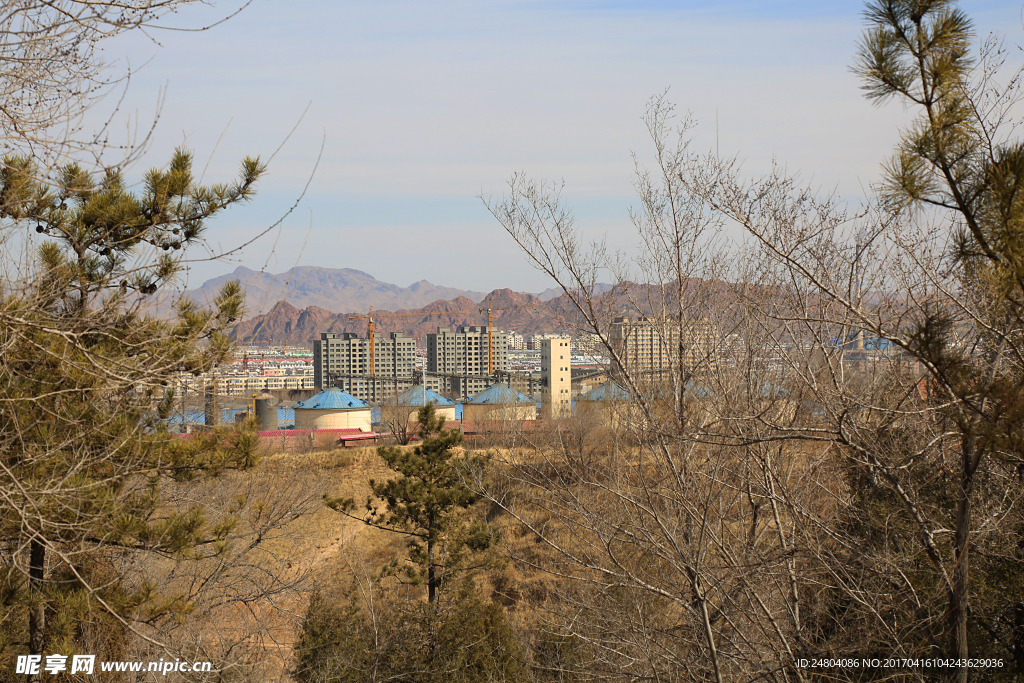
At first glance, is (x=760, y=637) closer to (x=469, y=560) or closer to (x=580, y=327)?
(x=580, y=327)

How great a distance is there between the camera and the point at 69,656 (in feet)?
19.0

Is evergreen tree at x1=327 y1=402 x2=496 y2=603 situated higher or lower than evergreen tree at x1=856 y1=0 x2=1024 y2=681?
lower

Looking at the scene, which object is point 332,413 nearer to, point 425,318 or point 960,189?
point 960,189

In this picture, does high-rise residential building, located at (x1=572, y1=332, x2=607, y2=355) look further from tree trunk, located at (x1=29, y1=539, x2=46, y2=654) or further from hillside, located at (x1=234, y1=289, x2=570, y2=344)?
hillside, located at (x1=234, y1=289, x2=570, y2=344)

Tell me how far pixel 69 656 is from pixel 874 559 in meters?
6.66

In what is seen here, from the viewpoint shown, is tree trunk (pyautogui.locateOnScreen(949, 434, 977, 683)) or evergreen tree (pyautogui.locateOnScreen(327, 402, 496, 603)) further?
evergreen tree (pyautogui.locateOnScreen(327, 402, 496, 603))

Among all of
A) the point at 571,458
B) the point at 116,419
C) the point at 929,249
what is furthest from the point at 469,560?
the point at 929,249

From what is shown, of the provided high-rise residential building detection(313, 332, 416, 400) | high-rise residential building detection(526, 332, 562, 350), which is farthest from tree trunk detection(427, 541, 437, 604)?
high-rise residential building detection(313, 332, 416, 400)

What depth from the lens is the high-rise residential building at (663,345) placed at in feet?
20.3

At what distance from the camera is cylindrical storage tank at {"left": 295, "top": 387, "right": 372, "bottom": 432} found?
32.0 m

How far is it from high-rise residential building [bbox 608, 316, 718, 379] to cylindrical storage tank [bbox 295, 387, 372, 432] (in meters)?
27.2

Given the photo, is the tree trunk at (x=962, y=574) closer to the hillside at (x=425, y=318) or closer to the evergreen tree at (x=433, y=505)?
the evergreen tree at (x=433, y=505)

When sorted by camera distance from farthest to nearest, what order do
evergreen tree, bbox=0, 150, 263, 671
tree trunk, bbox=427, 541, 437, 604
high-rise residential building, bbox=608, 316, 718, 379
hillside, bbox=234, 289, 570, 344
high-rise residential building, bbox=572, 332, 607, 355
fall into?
hillside, bbox=234, 289, 570, 344 → tree trunk, bbox=427, 541, 437, 604 → high-rise residential building, bbox=572, 332, 607, 355 → high-rise residential building, bbox=608, 316, 718, 379 → evergreen tree, bbox=0, 150, 263, 671

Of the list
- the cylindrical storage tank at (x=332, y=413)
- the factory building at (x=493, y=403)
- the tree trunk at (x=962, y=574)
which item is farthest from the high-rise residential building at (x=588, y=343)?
the cylindrical storage tank at (x=332, y=413)
